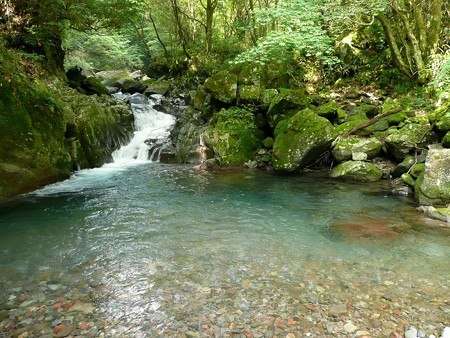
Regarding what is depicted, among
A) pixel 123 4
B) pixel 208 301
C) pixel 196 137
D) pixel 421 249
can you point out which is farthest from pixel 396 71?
pixel 208 301

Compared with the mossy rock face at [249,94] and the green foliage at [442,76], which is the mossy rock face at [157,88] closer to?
the mossy rock face at [249,94]

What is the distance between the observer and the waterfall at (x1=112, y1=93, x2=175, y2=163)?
1246cm

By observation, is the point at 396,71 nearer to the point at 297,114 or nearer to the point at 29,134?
the point at 297,114

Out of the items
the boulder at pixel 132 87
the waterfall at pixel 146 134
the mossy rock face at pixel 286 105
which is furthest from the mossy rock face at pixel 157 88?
the mossy rock face at pixel 286 105

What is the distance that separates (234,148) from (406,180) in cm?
546

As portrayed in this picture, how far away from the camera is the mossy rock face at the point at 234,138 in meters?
10.9

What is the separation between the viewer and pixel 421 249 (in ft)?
14.5

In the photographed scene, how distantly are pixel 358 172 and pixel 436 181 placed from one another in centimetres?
235

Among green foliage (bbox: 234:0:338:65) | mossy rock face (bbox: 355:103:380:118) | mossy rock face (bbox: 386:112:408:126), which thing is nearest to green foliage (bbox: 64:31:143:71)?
green foliage (bbox: 234:0:338:65)

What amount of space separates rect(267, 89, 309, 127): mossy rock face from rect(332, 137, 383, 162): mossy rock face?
7.49 feet

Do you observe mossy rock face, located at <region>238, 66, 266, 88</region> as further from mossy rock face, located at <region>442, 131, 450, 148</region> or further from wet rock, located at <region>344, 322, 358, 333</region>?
wet rock, located at <region>344, 322, 358, 333</region>

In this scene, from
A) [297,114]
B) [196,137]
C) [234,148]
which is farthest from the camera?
[196,137]

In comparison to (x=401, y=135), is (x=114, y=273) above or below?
below

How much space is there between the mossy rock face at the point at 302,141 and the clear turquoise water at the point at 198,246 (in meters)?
1.79
